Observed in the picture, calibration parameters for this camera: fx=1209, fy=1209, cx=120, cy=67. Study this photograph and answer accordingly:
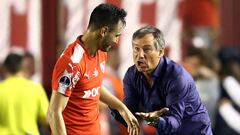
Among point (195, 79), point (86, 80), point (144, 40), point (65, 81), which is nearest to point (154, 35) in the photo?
point (144, 40)

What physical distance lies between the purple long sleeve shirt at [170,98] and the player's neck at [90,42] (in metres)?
0.33

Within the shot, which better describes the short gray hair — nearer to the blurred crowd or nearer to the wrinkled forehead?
the wrinkled forehead

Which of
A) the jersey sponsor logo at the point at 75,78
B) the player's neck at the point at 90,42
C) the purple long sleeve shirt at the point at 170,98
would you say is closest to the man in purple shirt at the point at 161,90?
the purple long sleeve shirt at the point at 170,98

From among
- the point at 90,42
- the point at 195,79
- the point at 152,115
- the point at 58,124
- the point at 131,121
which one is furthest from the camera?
the point at 195,79

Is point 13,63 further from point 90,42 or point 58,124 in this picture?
point 58,124

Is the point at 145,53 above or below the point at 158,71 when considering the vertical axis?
above

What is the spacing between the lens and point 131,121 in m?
9.22

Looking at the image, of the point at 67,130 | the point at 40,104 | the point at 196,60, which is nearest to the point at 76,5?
the point at 196,60

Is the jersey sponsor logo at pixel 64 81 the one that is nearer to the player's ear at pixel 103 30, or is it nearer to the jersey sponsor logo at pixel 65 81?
the jersey sponsor logo at pixel 65 81

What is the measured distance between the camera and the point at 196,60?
12781 millimetres

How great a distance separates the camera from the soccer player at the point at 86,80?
8.90m

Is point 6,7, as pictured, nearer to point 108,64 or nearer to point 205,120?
point 108,64

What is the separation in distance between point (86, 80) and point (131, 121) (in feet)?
1.54

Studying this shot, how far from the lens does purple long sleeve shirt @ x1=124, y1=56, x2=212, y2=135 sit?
8854mm
